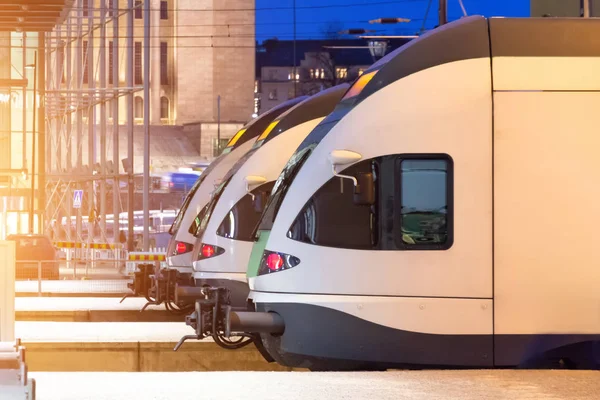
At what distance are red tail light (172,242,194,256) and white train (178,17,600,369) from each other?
9.21m

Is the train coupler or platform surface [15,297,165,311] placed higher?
the train coupler

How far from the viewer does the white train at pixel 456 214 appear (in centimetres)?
1185

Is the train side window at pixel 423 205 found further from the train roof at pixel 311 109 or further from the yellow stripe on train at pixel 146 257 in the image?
the yellow stripe on train at pixel 146 257

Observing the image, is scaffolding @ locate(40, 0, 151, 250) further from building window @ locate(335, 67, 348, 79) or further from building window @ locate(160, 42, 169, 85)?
building window @ locate(335, 67, 348, 79)

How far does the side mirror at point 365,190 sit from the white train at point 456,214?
1cm

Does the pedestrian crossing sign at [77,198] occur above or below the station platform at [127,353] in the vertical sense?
above

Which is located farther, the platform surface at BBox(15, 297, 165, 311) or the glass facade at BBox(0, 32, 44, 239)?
the glass facade at BBox(0, 32, 44, 239)

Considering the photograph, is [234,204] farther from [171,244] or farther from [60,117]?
[60,117]

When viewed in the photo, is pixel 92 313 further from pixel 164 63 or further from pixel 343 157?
pixel 164 63

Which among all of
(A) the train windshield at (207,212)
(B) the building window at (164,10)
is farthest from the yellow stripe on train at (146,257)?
(B) the building window at (164,10)

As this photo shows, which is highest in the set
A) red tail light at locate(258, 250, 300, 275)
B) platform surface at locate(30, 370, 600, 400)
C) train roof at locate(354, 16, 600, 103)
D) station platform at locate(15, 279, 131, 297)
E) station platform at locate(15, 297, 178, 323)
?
train roof at locate(354, 16, 600, 103)

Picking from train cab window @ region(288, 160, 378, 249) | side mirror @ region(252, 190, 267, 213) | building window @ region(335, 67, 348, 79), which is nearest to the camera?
train cab window @ region(288, 160, 378, 249)

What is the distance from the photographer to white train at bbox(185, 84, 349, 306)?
686 inches

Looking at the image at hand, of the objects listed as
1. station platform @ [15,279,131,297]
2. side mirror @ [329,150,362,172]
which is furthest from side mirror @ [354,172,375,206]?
station platform @ [15,279,131,297]
